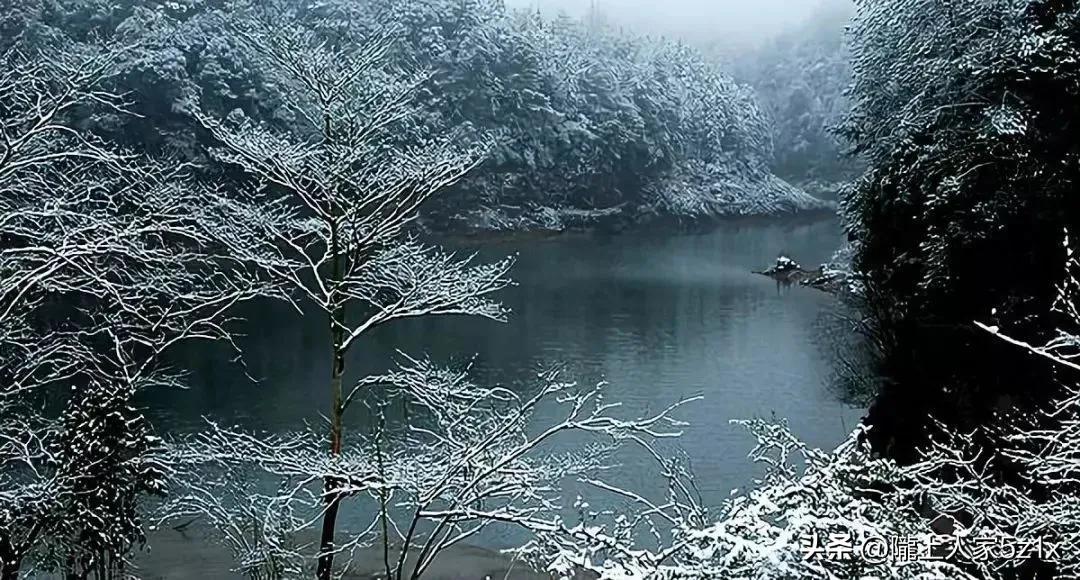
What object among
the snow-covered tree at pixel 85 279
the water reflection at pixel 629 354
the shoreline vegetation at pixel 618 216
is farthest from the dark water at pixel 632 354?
the shoreline vegetation at pixel 618 216

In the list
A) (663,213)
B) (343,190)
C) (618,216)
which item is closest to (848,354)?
(343,190)

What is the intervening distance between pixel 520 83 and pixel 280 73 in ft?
140

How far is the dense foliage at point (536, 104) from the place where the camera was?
99.0 ft

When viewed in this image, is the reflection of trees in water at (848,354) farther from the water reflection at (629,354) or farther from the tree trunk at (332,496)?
the tree trunk at (332,496)

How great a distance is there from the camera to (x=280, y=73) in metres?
6.70

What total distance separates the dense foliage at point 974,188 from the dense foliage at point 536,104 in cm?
1656

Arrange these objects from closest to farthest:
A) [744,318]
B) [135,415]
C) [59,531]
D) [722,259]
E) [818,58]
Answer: [59,531] → [135,415] → [744,318] → [722,259] → [818,58]

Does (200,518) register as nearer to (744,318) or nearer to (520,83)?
(744,318)

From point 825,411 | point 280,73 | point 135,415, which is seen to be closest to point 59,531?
point 135,415

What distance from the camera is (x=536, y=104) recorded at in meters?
48.9

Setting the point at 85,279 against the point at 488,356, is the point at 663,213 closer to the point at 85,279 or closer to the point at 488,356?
the point at 488,356

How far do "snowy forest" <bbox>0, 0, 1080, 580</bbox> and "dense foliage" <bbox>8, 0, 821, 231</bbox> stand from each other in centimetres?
372

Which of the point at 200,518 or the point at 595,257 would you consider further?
the point at 595,257

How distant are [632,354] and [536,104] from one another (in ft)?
109
